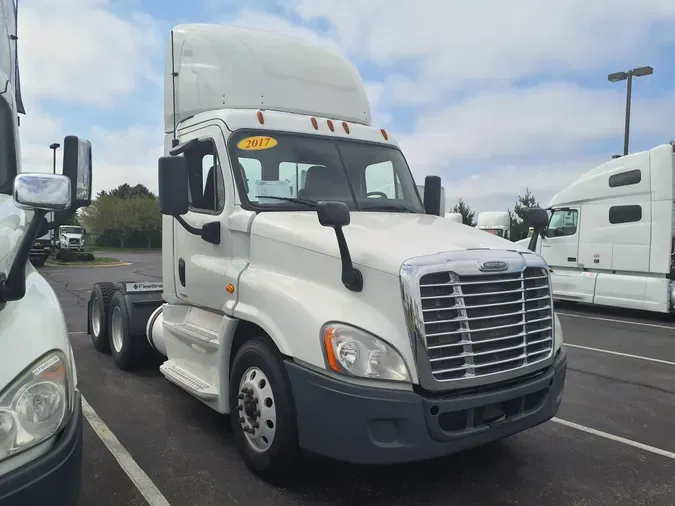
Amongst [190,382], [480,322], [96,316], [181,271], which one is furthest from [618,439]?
[96,316]

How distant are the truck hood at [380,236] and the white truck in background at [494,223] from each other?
52.9 ft

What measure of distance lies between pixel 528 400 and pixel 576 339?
6872mm

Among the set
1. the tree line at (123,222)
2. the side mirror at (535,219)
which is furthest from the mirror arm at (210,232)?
the tree line at (123,222)

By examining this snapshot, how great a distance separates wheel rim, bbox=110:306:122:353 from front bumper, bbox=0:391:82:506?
4.71m

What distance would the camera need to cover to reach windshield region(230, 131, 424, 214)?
4379 mm

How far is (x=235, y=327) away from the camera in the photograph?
13.5ft

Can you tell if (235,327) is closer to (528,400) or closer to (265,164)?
(265,164)

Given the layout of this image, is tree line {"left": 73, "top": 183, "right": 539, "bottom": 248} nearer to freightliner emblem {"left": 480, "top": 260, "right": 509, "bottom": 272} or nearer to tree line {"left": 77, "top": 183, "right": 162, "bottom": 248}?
tree line {"left": 77, "top": 183, "right": 162, "bottom": 248}

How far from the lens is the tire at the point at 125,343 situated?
6.52 m

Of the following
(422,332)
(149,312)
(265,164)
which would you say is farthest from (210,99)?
(422,332)

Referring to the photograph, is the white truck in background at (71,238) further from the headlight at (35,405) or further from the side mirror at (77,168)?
the headlight at (35,405)

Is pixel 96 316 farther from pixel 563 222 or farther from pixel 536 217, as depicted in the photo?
pixel 563 222

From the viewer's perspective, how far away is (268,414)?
360cm

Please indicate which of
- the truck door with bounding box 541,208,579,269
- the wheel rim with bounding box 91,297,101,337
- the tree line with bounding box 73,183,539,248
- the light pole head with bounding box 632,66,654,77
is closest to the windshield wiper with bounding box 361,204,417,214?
the wheel rim with bounding box 91,297,101,337
